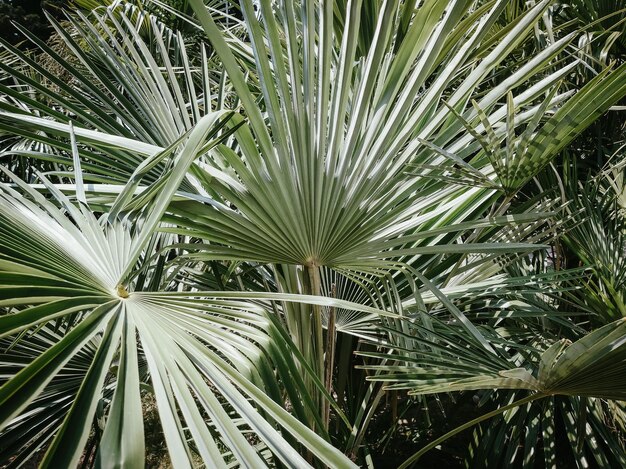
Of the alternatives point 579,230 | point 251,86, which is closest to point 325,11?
point 251,86

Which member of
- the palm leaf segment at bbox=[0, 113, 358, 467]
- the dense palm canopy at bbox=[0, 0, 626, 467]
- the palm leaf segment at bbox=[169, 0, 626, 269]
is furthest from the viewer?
the palm leaf segment at bbox=[169, 0, 626, 269]

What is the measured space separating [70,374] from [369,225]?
76 centimetres

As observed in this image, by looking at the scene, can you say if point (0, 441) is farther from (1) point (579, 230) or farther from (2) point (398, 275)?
(1) point (579, 230)

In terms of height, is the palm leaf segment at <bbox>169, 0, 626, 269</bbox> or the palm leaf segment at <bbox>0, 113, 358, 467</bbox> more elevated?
the palm leaf segment at <bbox>169, 0, 626, 269</bbox>

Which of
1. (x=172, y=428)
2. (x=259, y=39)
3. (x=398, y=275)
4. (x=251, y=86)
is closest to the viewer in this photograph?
(x=172, y=428)

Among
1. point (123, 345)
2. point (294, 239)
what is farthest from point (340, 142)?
point (123, 345)

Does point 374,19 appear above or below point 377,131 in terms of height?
above

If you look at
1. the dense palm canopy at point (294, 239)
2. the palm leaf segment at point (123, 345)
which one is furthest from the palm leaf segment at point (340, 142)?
the palm leaf segment at point (123, 345)

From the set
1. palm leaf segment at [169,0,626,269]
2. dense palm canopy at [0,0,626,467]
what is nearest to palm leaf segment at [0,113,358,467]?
dense palm canopy at [0,0,626,467]

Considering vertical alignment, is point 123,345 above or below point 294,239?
below

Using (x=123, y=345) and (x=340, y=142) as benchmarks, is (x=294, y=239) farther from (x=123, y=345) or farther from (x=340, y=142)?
(x=123, y=345)

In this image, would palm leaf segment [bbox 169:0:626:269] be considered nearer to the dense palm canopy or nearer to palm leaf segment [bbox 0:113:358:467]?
the dense palm canopy

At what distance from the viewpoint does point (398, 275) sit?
139 cm

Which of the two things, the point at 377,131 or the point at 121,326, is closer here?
the point at 121,326
